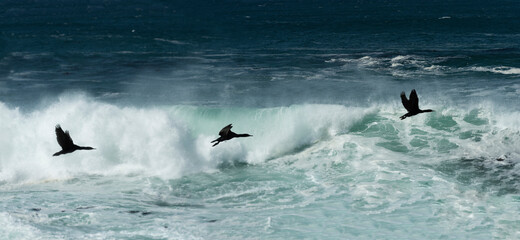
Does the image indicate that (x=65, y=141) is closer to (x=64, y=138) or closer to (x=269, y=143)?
(x=64, y=138)

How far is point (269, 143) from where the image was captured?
25.2 metres

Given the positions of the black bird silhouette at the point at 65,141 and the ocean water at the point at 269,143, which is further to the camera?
the ocean water at the point at 269,143

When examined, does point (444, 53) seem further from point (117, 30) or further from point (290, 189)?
point (117, 30)

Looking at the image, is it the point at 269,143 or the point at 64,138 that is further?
the point at 269,143

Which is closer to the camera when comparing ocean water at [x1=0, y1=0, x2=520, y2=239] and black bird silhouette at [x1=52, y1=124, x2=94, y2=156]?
black bird silhouette at [x1=52, y1=124, x2=94, y2=156]

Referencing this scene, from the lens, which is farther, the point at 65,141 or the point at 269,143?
the point at 269,143

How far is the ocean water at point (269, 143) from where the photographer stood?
17125mm

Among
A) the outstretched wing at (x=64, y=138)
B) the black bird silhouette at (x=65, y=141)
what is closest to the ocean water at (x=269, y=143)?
the black bird silhouette at (x=65, y=141)

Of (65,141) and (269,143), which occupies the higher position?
(65,141)

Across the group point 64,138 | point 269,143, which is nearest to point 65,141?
point 64,138

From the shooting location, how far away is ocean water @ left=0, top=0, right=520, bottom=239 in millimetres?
17125

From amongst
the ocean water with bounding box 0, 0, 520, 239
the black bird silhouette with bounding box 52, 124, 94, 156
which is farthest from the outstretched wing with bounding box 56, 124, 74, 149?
the ocean water with bounding box 0, 0, 520, 239

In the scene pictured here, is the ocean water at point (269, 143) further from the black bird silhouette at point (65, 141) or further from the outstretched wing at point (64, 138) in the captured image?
the outstretched wing at point (64, 138)

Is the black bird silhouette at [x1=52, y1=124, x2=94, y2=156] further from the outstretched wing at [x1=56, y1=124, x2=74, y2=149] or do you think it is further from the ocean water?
the ocean water
